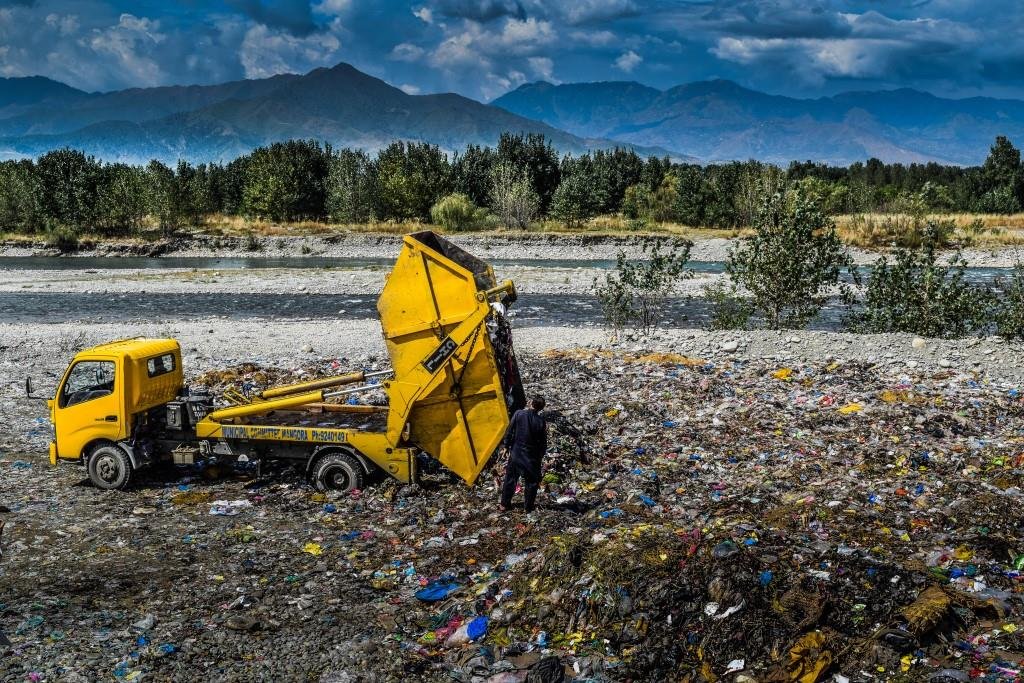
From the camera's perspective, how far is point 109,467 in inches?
408

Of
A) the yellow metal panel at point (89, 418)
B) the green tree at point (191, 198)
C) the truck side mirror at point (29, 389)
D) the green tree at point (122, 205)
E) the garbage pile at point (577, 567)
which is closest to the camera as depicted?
the garbage pile at point (577, 567)

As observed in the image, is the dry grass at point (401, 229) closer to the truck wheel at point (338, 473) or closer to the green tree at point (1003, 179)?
the green tree at point (1003, 179)

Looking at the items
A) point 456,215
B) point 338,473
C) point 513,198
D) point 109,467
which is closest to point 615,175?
point 513,198

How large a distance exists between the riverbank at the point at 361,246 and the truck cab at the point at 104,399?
47.5 m

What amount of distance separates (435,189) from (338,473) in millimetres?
70103

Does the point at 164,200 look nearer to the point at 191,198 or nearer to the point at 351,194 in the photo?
the point at 191,198

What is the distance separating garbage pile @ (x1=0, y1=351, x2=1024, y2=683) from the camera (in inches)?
246

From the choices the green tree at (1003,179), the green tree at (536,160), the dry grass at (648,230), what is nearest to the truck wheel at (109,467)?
the dry grass at (648,230)

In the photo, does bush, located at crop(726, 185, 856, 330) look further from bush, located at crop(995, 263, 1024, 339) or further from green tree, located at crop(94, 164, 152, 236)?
→ green tree, located at crop(94, 164, 152, 236)

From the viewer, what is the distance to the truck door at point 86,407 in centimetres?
1029

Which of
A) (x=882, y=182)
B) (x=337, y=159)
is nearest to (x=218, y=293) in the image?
(x=337, y=159)

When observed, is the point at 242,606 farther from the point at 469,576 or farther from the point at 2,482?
the point at 2,482

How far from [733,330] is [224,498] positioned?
517 inches

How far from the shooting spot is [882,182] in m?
91.1
